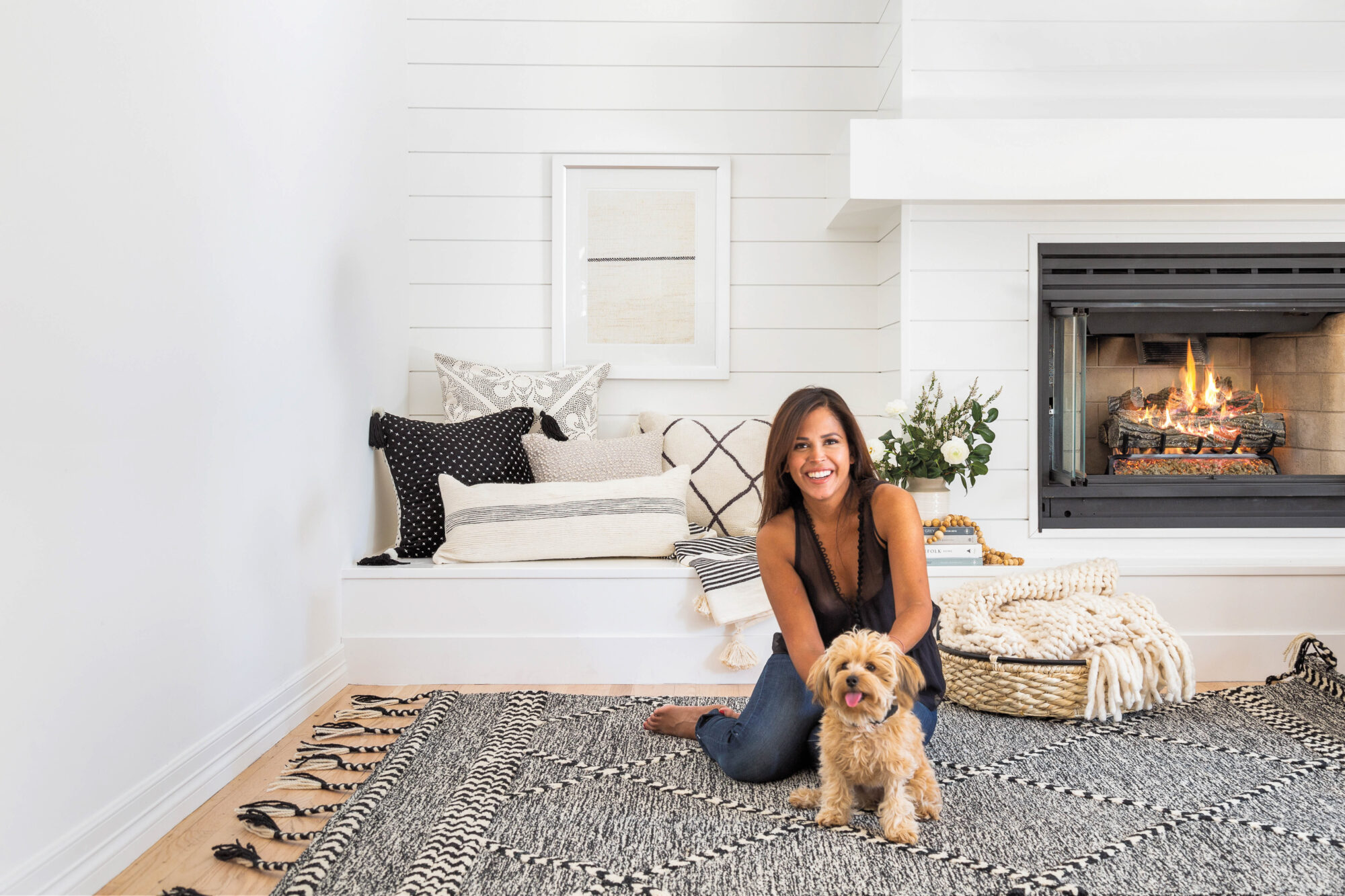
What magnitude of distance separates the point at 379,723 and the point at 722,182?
2179mm

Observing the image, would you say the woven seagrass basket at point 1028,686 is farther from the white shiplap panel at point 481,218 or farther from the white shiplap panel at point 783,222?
the white shiplap panel at point 481,218

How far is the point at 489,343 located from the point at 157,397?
172cm

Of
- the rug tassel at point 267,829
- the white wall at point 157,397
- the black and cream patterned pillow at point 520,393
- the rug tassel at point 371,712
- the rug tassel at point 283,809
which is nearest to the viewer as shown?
the white wall at point 157,397

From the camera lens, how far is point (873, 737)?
1.50 metres

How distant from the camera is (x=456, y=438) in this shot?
9.56 feet

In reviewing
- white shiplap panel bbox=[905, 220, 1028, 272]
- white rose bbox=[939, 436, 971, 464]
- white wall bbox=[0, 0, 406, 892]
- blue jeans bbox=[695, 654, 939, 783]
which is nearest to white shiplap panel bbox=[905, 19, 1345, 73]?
white shiplap panel bbox=[905, 220, 1028, 272]

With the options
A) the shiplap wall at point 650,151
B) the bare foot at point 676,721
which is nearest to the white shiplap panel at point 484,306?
the shiplap wall at point 650,151

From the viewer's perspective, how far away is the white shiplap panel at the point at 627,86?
10.9 feet

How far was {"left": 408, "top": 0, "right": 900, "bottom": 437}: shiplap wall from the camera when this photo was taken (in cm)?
331

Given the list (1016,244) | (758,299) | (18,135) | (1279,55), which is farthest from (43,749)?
(1279,55)

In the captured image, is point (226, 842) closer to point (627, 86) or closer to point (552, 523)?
point (552, 523)

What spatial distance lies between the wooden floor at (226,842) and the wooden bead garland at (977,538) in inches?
64.8

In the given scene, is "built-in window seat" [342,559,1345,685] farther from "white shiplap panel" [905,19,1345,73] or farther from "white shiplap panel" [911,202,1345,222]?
"white shiplap panel" [905,19,1345,73]

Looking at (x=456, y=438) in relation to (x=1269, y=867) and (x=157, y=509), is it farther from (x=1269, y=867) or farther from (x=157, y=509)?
(x=1269, y=867)
